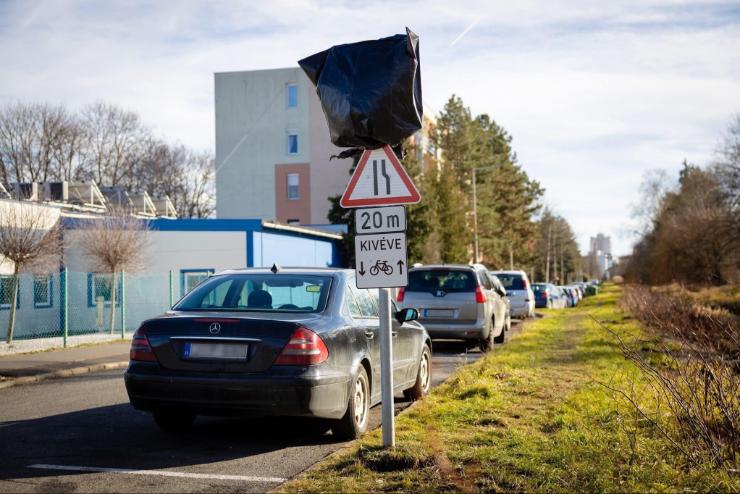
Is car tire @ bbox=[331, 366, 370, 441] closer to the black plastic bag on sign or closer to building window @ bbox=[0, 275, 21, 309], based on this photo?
the black plastic bag on sign

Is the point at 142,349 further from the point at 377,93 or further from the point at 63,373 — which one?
the point at 63,373

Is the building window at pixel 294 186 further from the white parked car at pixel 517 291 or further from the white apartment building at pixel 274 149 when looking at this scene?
the white parked car at pixel 517 291

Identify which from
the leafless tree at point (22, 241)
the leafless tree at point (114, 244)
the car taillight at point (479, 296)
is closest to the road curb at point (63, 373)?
the leafless tree at point (22, 241)

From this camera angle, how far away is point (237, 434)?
7.64m

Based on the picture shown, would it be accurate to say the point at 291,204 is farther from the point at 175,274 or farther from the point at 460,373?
the point at 460,373

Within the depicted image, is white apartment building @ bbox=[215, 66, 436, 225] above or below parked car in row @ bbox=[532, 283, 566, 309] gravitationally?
above

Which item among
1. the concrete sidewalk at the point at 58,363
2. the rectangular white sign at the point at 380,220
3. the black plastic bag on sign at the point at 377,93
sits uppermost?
the black plastic bag on sign at the point at 377,93

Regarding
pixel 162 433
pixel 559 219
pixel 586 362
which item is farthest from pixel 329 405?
pixel 559 219

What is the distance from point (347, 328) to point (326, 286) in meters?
0.51

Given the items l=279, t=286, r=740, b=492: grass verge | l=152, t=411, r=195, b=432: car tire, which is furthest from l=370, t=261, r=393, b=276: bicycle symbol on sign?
l=152, t=411, r=195, b=432: car tire

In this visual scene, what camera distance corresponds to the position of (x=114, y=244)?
24.1 metres

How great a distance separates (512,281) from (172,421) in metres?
22.5

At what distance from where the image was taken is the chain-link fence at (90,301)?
23.1m

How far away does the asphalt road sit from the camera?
5637mm
